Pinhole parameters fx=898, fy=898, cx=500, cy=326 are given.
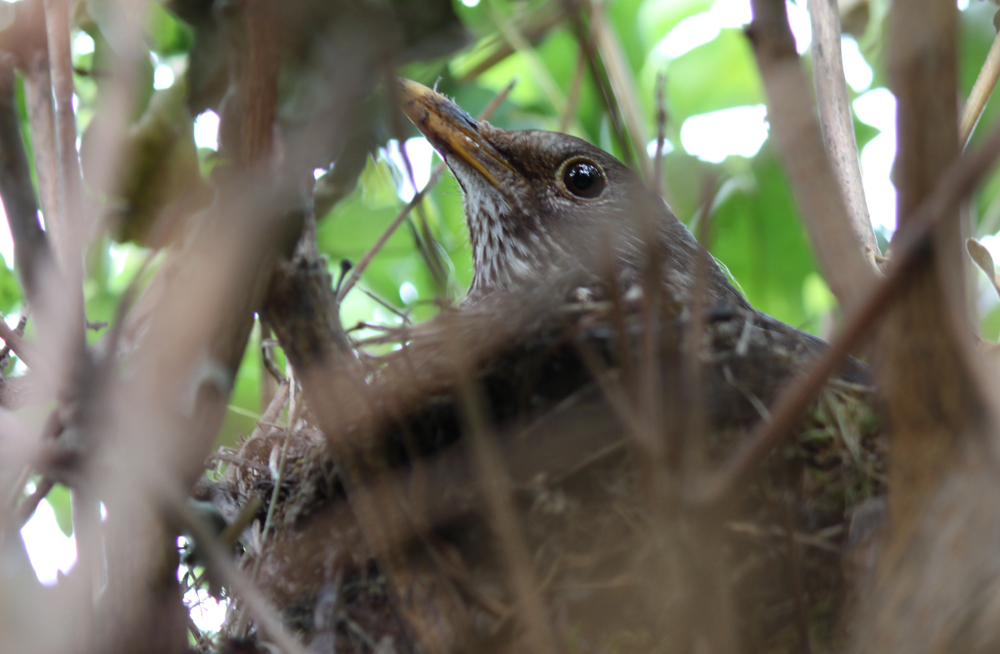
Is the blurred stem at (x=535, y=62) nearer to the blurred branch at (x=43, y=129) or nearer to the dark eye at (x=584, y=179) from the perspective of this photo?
the dark eye at (x=584, y=179)

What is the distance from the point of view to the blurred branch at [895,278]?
833mm

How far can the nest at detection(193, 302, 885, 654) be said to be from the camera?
4.53ft

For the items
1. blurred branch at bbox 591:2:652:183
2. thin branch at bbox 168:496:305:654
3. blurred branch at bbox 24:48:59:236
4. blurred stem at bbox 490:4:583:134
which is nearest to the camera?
thin branch at bbox 168:496:305:654

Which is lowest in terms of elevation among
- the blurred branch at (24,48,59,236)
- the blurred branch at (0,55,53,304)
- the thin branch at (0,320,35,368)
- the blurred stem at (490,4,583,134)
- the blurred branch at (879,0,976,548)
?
the blurred branch at (879,0,976,548)

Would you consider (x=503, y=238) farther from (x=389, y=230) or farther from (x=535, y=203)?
(x=389, y=230)

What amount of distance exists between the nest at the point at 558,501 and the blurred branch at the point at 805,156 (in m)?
0.32

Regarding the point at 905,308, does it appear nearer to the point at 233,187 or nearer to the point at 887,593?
the point at 887,593

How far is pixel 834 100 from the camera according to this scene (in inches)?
96.8

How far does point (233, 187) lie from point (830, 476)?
3.74 feet

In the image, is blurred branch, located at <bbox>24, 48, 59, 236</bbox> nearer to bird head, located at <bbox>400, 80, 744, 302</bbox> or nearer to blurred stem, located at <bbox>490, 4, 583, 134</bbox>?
bird head, located at <bbox>400, 80, 744, 302</bbox>

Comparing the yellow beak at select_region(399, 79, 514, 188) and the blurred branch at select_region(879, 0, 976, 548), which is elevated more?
the yellow beak at select_region(399, 79, 514, 188)

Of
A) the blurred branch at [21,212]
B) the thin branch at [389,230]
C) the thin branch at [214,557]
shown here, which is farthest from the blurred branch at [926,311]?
the blurred branch at [21,212]

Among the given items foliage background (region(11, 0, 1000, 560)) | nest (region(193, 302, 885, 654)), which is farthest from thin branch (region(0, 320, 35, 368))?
foliage background (region(11, 0, 1000, 560))

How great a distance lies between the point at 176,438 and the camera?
41.4 inches
